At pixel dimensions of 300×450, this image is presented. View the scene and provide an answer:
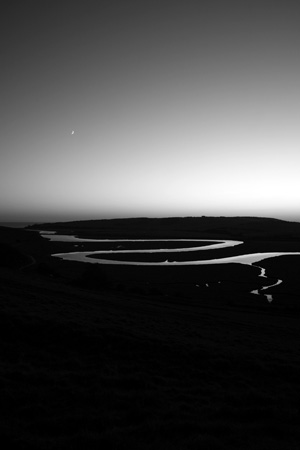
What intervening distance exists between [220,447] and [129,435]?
1942 millimetres

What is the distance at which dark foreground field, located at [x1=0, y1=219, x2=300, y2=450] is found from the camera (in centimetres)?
716

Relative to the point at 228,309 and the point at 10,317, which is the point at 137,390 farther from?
the point at 228,309

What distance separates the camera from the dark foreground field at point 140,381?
716cm

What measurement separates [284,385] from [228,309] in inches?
656

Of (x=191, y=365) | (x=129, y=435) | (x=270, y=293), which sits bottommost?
(x=270, y=293)

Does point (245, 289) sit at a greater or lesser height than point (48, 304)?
lesser

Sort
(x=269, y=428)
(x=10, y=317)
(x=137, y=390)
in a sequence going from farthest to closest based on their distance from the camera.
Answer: (x=10, y=317) → (x=137, y=390) → (x=269, y=428)

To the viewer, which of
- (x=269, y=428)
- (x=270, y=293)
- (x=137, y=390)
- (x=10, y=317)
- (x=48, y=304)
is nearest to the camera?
(x=269, y=428)

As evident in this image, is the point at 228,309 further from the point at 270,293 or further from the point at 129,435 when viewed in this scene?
the point at 129,435

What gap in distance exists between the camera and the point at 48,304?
19219 millimetres

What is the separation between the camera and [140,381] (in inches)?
405

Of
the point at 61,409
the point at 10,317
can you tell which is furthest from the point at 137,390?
the point at 10,317

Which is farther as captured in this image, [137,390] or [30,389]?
[137,390]

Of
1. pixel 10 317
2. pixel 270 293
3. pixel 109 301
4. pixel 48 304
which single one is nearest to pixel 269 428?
pixel 10 317
